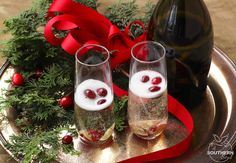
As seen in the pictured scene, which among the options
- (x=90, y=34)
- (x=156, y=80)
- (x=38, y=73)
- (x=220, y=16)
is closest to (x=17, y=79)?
(x=38, y=73)

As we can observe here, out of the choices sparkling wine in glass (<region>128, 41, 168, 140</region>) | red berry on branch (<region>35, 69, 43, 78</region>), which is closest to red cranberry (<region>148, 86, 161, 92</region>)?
sparkling wine in glass (<region>128, 41, 168, 140</region>)

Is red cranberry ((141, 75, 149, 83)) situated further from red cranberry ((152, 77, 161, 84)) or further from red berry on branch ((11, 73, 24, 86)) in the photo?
red berry on branch ((11, 73, 24, 86))

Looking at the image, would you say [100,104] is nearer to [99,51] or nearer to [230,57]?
[99,51]

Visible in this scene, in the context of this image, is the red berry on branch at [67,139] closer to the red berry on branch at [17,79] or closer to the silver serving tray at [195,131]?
the silver serving tray at [195,131]

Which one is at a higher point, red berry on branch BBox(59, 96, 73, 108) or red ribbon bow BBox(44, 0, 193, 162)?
red ribbon bow BBox(44, 0, 193, 162)

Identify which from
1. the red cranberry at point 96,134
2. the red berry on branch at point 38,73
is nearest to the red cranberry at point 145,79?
the red cranberry at point 96,134

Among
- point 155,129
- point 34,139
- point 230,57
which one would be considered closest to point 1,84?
point 34,139
